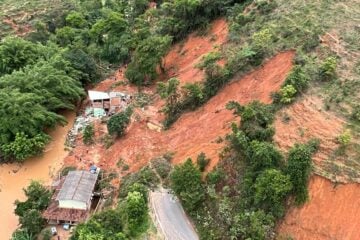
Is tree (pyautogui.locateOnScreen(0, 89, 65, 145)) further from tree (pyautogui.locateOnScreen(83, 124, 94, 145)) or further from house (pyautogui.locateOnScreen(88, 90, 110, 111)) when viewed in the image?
house (pyautogui.locateOnScreen(88, 90, 110, 111))

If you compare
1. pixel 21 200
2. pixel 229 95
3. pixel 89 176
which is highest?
pixel 229 95

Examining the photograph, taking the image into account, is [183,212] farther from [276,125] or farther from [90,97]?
[90,97]

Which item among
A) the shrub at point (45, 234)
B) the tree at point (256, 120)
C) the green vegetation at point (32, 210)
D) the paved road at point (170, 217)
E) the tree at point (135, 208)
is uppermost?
the tree at point (256, 120)

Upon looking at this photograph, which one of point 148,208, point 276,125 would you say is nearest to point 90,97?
point 148,208

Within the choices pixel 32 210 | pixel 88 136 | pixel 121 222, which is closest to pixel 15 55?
→ pixel 88 136

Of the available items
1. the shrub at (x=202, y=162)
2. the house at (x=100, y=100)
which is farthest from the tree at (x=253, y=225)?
the house at (x=100, y=100)

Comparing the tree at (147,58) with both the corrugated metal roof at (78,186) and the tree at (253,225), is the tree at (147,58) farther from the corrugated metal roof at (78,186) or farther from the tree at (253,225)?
the tree at (253,225)
